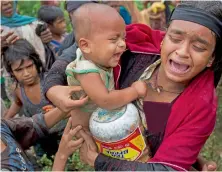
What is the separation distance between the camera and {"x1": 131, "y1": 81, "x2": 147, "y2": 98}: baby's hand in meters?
1.99

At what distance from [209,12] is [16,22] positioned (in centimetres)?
377

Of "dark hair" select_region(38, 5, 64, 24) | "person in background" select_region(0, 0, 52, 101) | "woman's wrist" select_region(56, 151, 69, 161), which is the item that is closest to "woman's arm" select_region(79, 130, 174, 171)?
"woman's wrist" select_region(56, 151, 69, 161)

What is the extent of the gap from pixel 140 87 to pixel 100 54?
25cm

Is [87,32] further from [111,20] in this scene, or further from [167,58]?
[167,58]

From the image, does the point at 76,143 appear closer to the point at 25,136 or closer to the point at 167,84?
the point at 167,84

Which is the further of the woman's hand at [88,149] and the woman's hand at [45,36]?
the woman's hand at [45,36]

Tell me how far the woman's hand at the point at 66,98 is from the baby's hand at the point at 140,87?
247mm

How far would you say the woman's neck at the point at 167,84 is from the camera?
209cm

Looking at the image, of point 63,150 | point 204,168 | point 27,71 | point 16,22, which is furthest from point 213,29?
point 16,22

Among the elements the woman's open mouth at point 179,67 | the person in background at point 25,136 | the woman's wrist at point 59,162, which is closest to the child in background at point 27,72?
the person in background at point 25,136

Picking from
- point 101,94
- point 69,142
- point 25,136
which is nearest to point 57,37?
point 25,136

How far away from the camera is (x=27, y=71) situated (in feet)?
13.0

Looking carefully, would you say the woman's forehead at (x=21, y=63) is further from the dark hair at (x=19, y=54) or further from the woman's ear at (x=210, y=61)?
the woman's ear at (x=210, y=61)

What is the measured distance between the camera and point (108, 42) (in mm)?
1959
